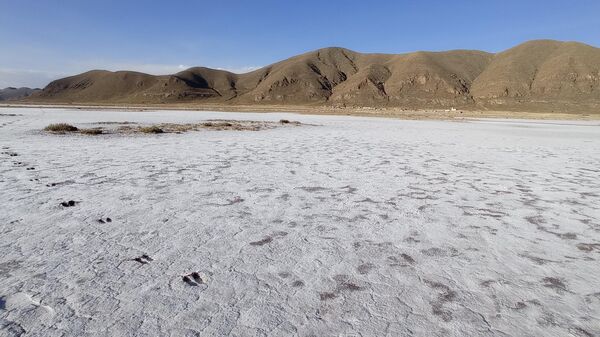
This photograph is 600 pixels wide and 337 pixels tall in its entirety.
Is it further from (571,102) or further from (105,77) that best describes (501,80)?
(105,77)

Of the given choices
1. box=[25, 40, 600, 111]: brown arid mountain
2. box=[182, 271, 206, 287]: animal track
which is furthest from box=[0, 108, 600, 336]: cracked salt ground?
box=[25, 40, 600, 111]: brown arid mountain

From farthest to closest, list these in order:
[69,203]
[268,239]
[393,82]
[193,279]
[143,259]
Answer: [393,82] → [69,203] → [268,239] → [143,259] → [193,279]

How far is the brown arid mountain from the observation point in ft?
350

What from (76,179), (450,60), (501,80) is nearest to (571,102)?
(501,80)

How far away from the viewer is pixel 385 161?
29.0ft

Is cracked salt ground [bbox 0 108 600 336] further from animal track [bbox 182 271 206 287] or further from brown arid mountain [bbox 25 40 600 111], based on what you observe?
brown arid mountain [bbox 25 40 600 111]

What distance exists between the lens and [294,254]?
11.3 ft

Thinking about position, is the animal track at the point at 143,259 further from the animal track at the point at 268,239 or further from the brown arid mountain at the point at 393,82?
the brown arid mountain at the point at 393,82

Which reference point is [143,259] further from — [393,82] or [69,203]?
[393,82]

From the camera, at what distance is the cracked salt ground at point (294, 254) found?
2408 mm

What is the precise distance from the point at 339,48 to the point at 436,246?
19072 centimetres

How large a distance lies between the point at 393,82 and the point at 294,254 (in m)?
135

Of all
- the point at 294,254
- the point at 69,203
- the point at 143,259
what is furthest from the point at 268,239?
the point at 69,203

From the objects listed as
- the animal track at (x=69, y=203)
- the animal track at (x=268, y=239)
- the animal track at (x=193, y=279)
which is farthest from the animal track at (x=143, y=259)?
the animal track at (x=69, y=203)
